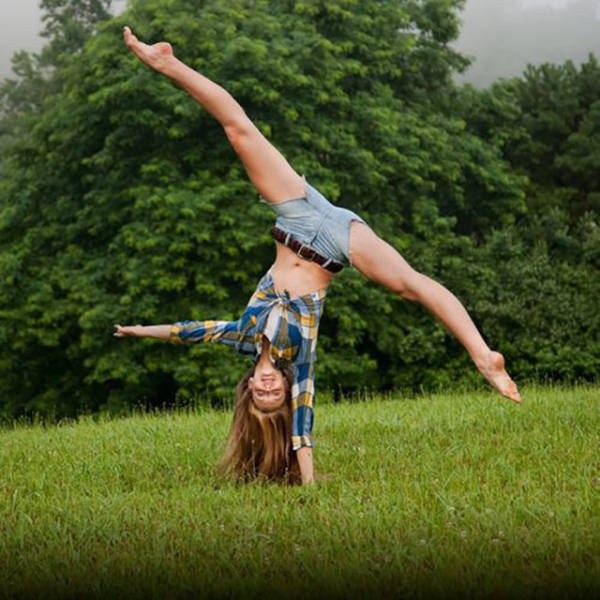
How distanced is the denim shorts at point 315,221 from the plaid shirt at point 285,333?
0.34 metres

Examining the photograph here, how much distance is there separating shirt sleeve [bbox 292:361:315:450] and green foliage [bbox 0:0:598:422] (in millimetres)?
12681

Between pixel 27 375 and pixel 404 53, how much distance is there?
1256cm

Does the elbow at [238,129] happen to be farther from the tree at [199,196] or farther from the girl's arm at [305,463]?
the tree at [199,196]

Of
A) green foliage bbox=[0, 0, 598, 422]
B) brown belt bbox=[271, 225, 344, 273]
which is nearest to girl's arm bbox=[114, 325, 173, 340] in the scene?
brown belt bbox=[271, 225, 344, 273]

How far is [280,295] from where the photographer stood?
6.09 m

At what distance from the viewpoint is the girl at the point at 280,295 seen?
5.73 meters

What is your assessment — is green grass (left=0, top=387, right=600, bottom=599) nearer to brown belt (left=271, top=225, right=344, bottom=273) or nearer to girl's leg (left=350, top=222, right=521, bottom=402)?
girl's leg (left=350, top=222, right=521, bottom=402)

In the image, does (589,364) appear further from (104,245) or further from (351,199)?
(104,245)

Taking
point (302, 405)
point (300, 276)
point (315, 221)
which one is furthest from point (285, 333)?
point (315, 221)

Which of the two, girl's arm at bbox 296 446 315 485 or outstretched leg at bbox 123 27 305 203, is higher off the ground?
outstretched leg at bbox 123 27 305 203

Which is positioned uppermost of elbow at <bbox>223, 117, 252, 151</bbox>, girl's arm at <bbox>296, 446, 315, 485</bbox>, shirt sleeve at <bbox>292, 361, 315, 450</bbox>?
elbow at <bbox>223, 117, 252, 151</bbox>

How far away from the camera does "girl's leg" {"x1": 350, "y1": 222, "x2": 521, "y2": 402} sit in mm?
4891

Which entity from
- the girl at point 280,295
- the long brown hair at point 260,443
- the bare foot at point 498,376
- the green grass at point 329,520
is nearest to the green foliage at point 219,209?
the green grass at point 329,520

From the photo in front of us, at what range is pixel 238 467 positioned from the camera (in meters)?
6.40
